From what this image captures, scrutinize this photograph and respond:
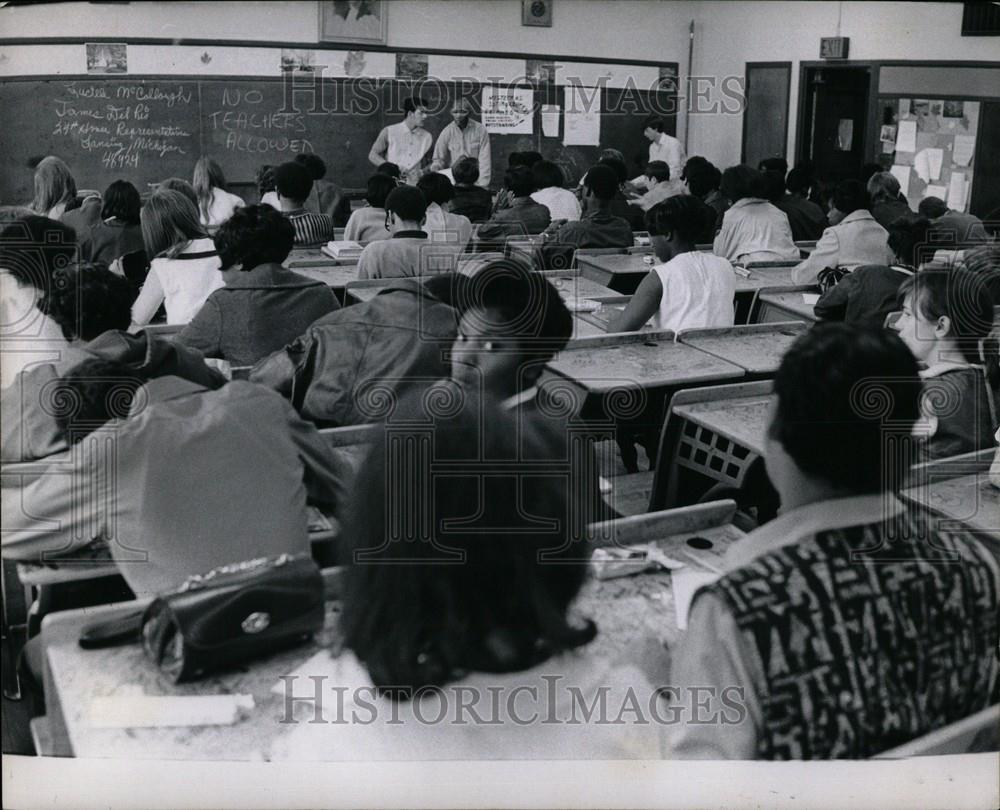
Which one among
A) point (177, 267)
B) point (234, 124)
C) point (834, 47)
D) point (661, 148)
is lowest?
point (177, 267)

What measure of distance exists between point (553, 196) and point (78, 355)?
4.51 metres

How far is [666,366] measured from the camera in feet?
11.8

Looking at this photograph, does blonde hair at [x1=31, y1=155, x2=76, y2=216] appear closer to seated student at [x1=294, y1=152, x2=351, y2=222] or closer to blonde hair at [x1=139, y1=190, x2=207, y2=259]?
blonde hair at [x1=139, y1=190, x2=207, y2=259]

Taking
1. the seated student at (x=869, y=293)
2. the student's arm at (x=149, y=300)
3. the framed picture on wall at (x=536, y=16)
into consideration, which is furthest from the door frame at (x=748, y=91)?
the student's arm at (x=149, y=300)

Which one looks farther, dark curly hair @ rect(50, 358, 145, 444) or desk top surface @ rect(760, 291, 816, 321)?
desk top surface @ rect(760, 291, 816, 321)

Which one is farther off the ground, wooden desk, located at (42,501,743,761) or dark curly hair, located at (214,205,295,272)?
dark curly hair, located at (214,205,295,272)

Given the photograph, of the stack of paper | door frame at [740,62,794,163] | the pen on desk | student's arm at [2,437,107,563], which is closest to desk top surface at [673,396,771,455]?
the pen on desk

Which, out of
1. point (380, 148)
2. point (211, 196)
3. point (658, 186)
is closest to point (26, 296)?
point (211, 196)

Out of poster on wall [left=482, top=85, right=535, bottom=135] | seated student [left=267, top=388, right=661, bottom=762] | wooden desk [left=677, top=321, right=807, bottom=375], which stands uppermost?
poster on wall [left=482, top=85, right=535, bottom=135]

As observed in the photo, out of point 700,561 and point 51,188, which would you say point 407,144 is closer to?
point 51,188

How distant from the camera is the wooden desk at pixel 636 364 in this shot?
346cm

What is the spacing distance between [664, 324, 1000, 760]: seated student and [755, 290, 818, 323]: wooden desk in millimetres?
2735

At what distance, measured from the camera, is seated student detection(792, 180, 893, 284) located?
5.05 m

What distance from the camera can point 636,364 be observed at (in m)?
3.61
